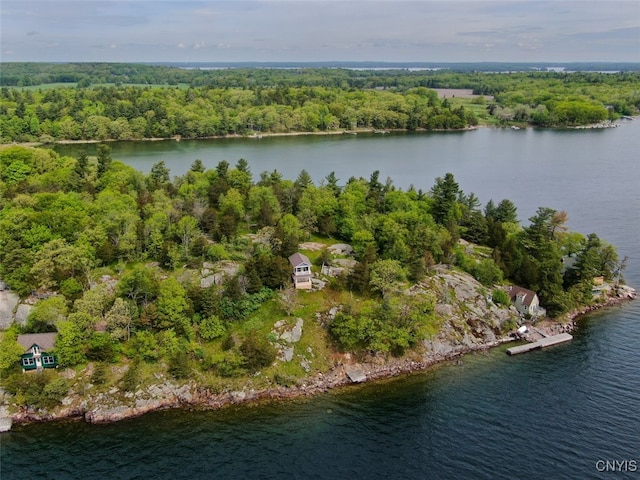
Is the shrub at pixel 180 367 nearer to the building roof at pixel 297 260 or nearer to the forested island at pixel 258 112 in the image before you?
the building roof at pixel 297 260

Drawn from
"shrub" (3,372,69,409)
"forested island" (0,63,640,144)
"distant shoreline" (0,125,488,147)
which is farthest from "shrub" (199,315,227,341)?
"forested island" (0,63,640,144)


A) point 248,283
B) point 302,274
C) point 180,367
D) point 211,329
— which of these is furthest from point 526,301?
point 180,367

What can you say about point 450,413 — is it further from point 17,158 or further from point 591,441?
point 17,158

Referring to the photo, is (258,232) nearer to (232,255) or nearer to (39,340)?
(232,255)

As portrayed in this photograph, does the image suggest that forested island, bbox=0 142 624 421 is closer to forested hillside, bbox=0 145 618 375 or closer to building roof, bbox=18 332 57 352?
forested hillside, bbox=0 145 618 375

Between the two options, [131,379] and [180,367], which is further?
[180,367]

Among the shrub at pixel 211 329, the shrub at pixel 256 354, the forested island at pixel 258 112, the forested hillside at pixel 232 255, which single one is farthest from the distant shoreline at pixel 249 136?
the shrub at pixel 256 354
